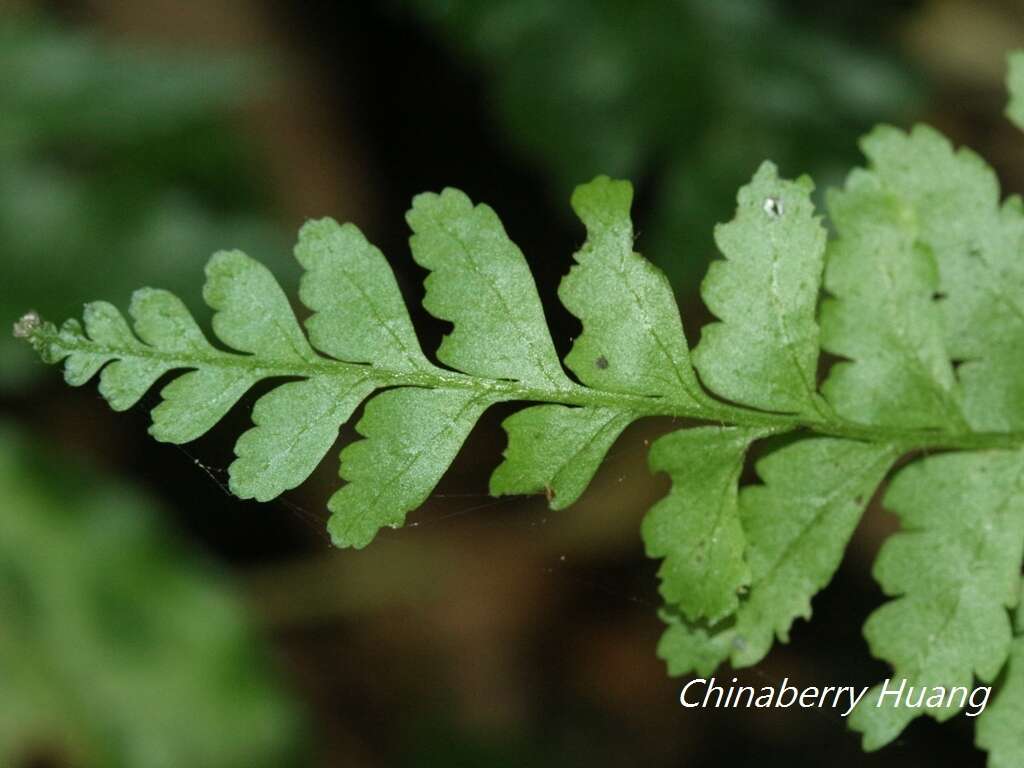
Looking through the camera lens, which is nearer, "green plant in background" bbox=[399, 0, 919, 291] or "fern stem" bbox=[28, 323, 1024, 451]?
"fern stem" bbox=[28, 323, 1024, 451]

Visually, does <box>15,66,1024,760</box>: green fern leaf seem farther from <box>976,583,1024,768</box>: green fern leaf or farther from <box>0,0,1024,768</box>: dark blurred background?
<box>0,0,1024,768</box>: dark blurred background

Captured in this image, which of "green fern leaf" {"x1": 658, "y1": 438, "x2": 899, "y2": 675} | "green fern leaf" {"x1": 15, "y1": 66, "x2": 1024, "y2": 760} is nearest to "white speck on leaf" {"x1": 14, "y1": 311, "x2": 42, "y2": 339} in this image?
"green fern leaf" {"x1": 15, "y1": 66, "x2": 1024, "y2": 760}

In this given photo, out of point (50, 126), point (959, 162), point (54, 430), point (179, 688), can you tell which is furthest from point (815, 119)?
point (54, 430)

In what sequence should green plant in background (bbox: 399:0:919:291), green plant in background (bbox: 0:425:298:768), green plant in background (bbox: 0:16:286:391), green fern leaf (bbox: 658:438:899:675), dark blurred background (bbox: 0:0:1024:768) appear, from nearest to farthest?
green fern leaf (bbox: 658:438:899:675) → green plant in background (bbox: 399:0:919:291) → dark blurred background (bbox: 0:0:1024:768) → green plant in background (bbox: 0:16:286:391) → green plant in background (bbox: 0:425:298:768)

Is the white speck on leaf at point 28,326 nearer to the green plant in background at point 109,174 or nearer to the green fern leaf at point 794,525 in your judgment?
the green fern leaf at point 794,525

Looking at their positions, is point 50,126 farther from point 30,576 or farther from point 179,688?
point 179,688
